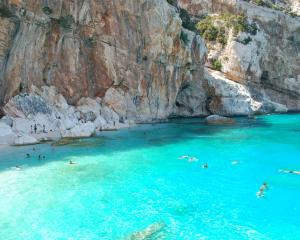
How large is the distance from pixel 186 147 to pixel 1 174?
55.0 feet

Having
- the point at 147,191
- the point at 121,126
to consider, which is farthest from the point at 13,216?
the point at 121,126

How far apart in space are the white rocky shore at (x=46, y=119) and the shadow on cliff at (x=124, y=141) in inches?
71.9

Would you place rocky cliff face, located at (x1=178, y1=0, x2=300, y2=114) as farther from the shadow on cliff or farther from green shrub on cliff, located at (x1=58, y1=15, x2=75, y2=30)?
green shrub on cliff, located at (x1=58, y1=15, x2=75, y2=30)

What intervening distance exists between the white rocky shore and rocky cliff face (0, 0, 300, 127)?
110 cm

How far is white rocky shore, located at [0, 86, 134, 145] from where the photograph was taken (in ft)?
120

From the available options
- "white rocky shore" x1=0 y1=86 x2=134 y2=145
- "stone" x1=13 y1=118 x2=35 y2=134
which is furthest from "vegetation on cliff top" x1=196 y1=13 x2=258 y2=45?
Result: "stone" x1=13 y1=118 x2=35 y2=134

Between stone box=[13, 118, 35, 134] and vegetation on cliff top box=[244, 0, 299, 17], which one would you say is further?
vegetation on cliff top box=[244, 0, 299, 17]

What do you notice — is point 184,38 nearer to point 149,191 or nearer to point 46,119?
point 46,119

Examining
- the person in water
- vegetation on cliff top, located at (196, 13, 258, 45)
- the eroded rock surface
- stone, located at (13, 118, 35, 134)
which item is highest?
vegetation on cliff top, located at (196, 13, 258, 45)

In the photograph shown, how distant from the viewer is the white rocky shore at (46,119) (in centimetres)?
3659

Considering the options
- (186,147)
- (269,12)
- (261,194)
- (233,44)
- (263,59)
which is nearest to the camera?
(261,194)

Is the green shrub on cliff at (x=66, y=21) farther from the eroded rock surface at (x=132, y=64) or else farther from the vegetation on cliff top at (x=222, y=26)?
the vegetation on cliff top at (x=222, y=26)

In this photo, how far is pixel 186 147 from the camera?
35.7 meters

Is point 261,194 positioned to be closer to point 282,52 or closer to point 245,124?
point 245,124
